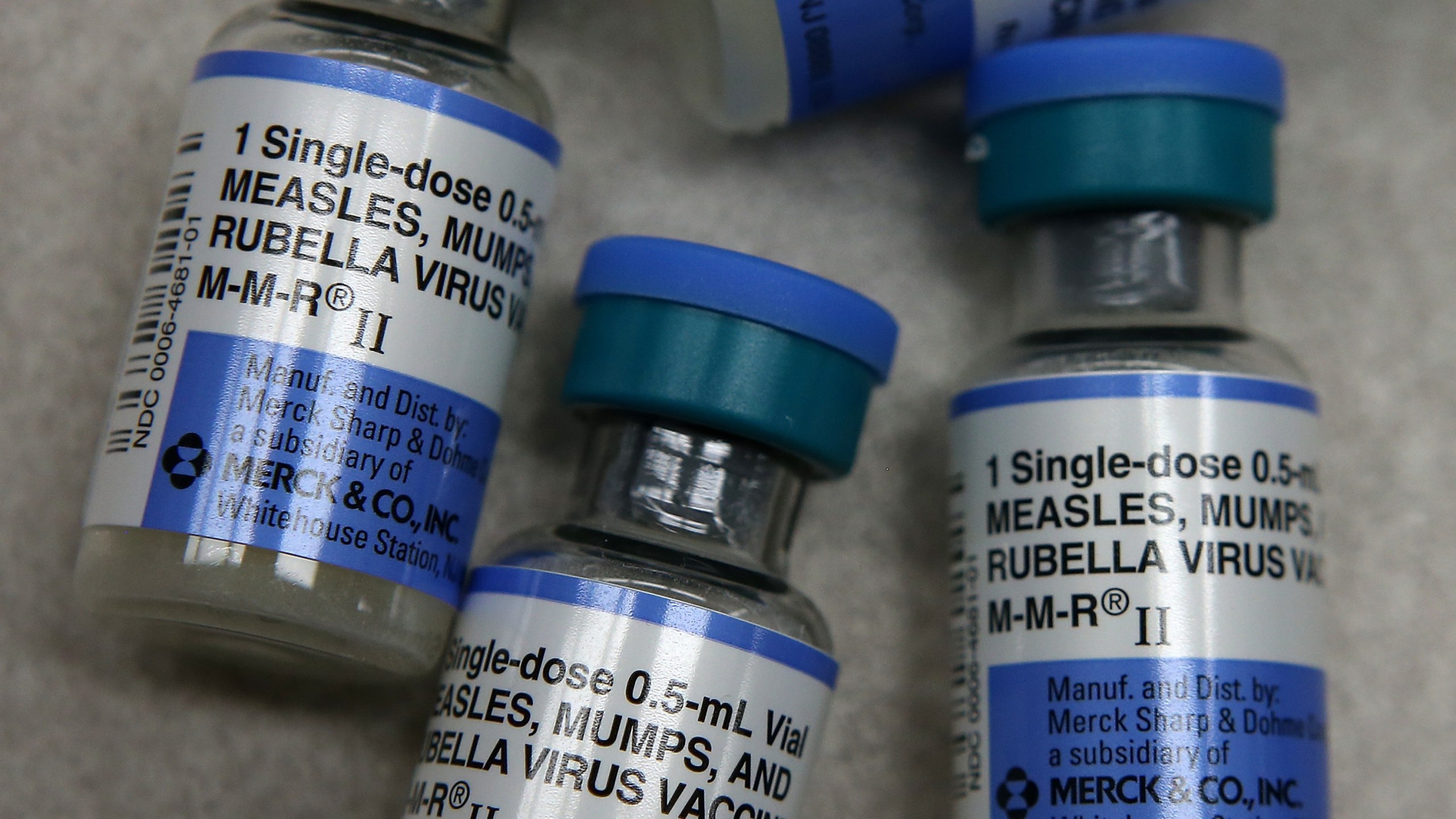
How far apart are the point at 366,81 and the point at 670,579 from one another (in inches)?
10.1

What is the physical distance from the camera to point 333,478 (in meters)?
0.53

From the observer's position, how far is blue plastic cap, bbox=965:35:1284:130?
58 centimetres

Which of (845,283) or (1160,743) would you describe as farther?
(845,283)

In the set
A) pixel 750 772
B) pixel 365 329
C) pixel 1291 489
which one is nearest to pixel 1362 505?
pixel 1291 489

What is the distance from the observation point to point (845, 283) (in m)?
0.69

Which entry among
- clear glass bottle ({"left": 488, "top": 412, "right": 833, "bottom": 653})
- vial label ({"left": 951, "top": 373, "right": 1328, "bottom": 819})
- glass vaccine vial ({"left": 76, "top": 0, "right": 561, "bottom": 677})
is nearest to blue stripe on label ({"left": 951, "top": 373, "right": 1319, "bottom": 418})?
vial label ({"left": 951, "top": 373, "right": 1328, "bottom": 819})

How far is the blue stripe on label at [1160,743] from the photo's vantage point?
0.52 metres

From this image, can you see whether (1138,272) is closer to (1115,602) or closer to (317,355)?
(1115,602)

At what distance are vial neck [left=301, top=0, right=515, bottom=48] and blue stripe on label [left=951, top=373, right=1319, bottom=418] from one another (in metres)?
0.30

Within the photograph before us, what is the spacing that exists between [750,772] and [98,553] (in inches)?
11.9

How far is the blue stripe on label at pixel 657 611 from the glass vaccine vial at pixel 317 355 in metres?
0.05

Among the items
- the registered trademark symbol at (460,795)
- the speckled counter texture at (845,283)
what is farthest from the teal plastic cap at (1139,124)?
the registered trademark symbol at (460,795)

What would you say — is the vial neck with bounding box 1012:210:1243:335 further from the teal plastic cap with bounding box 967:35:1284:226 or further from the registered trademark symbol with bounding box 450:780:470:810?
the registered trademark symbol with bounding box 450:780:470:810

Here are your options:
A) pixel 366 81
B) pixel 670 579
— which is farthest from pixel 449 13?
pixel 670 579
